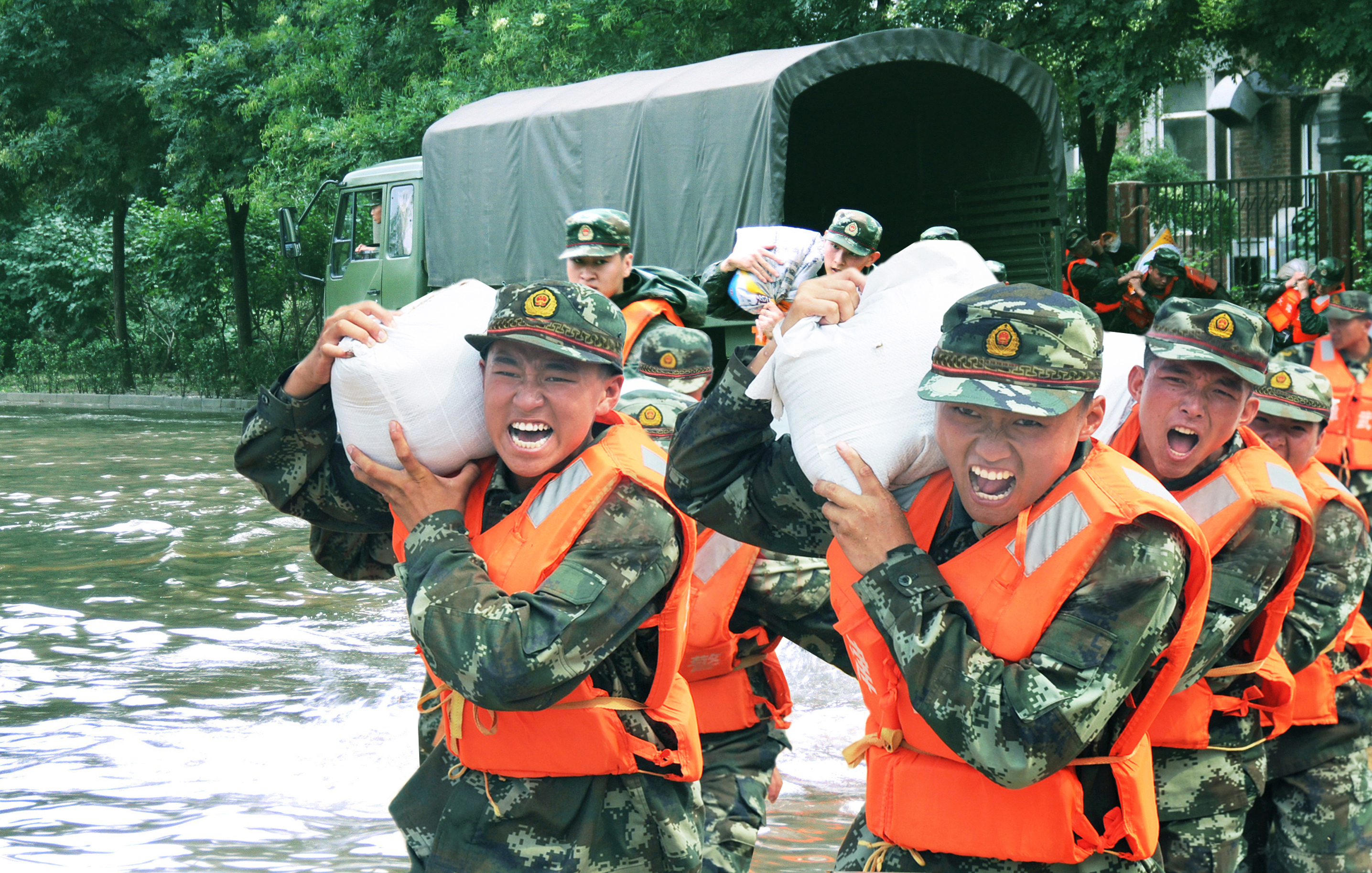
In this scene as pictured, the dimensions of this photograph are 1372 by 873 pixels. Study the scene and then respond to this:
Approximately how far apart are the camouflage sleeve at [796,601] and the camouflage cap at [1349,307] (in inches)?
207

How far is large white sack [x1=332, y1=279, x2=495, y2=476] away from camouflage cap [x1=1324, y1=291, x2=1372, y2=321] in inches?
265

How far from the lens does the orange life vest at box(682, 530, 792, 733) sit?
435 centimetres

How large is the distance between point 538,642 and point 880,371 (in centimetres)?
78

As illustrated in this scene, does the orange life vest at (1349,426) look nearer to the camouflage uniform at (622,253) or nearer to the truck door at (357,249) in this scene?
the camouflage uniform at (622,253)

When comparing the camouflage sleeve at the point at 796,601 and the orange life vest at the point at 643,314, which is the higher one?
the orange life vest at the point at 643,314

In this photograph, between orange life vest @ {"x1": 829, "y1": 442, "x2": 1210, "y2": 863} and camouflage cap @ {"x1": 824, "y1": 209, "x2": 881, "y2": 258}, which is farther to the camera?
camouflage cap @ {"x1": 824, "y1": 209, "x2": 881, "y2": 258}

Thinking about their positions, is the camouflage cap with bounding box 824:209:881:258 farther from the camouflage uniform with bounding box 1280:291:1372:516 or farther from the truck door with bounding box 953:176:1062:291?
the truck door with bounding box 953:176:1062:291

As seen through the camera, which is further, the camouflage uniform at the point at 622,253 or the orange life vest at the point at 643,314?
the camouflage uniform at the point at 622,253

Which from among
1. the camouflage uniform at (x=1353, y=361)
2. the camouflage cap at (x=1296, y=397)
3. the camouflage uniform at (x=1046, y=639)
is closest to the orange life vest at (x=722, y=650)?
the camouflage uniform at (x=1046, y=639)

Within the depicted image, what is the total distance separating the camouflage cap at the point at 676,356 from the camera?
17.9ft

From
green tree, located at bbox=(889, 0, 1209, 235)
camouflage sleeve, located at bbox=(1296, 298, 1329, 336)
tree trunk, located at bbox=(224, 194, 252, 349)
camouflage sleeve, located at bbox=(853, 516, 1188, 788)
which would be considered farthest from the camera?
tree trunk, located at bbox=(224, 194, 252, 349)

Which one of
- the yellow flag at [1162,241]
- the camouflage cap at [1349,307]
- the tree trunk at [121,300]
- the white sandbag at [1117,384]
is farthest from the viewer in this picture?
the tree trunk at [121,300]

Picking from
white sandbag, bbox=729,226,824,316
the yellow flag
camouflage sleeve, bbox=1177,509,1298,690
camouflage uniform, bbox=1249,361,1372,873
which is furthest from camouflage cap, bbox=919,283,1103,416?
the yellow flag

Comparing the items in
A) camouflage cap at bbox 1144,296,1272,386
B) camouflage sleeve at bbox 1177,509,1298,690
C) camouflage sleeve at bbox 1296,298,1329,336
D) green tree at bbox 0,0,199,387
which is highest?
green tree at bbox 0,0,199,387
